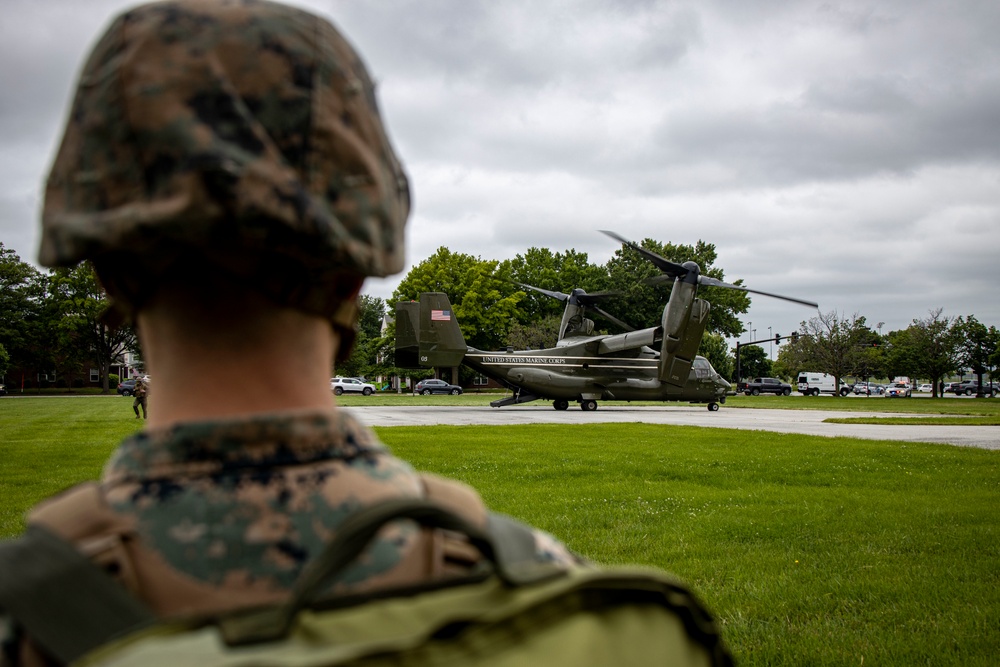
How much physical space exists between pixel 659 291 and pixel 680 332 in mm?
32473

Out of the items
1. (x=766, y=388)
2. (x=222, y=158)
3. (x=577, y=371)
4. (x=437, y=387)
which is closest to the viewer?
(x=222, y=158)

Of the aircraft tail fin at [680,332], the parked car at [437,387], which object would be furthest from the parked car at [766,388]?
the aircraft tail fin at [680,332]

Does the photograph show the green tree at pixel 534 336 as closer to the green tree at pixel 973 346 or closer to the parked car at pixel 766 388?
the parked car at pixel 766 388

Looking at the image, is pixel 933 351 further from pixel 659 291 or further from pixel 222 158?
pixel 222 158

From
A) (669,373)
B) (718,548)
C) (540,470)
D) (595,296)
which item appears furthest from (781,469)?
(595,296)

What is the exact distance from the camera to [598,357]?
2545 centimetres

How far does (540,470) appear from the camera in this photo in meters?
9.13

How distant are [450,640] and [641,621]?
0.80 feet

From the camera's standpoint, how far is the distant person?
0.83 meters

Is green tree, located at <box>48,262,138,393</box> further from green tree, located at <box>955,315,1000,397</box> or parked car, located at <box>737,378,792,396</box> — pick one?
green tree, located at <box>955,315,1000,397</box>

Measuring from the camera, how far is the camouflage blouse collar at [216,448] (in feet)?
2.86

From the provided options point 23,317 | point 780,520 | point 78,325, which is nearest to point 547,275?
point 78,325

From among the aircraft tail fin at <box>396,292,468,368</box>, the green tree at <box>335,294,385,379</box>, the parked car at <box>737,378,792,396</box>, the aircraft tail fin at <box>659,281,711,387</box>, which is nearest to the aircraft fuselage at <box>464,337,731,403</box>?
the aircraft tail fin at <box>396,292,468,368</box>

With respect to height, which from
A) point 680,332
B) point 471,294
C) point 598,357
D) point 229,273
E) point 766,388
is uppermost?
point 471,294
